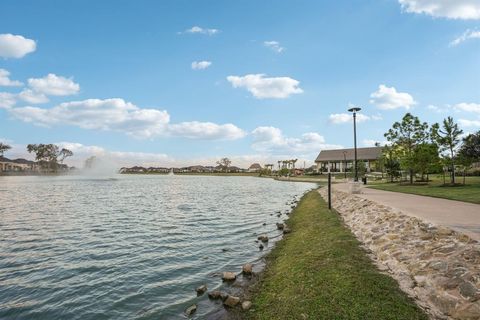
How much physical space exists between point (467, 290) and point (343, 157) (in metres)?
100

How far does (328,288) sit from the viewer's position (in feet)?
24.9

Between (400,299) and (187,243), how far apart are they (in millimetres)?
10321

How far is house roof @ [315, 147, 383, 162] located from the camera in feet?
320

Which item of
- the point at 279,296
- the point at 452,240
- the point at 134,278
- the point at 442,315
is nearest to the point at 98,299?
the point at 134,278

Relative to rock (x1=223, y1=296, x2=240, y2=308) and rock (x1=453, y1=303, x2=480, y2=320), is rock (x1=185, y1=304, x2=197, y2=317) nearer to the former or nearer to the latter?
rock (x1=223, y1=296, x2=240, y2=308)

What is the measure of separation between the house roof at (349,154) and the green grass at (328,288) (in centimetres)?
8804

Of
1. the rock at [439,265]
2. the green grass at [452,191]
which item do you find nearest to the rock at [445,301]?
the rock at [439,265]

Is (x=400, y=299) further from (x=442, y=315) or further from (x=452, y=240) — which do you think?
(x=452, y=240)

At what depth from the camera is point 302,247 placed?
1231 cm

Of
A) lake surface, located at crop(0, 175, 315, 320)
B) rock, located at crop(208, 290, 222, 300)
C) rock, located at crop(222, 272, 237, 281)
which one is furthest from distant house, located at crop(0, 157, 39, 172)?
rock, located at crop(208, 290, 222, 300)

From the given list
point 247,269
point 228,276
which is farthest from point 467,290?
point 228,276

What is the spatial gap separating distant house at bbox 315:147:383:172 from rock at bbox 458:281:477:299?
9195 centimetres

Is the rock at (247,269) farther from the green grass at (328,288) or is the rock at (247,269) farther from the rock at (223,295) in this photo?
the rock at (223,295)

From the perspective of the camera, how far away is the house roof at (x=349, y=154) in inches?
3840
